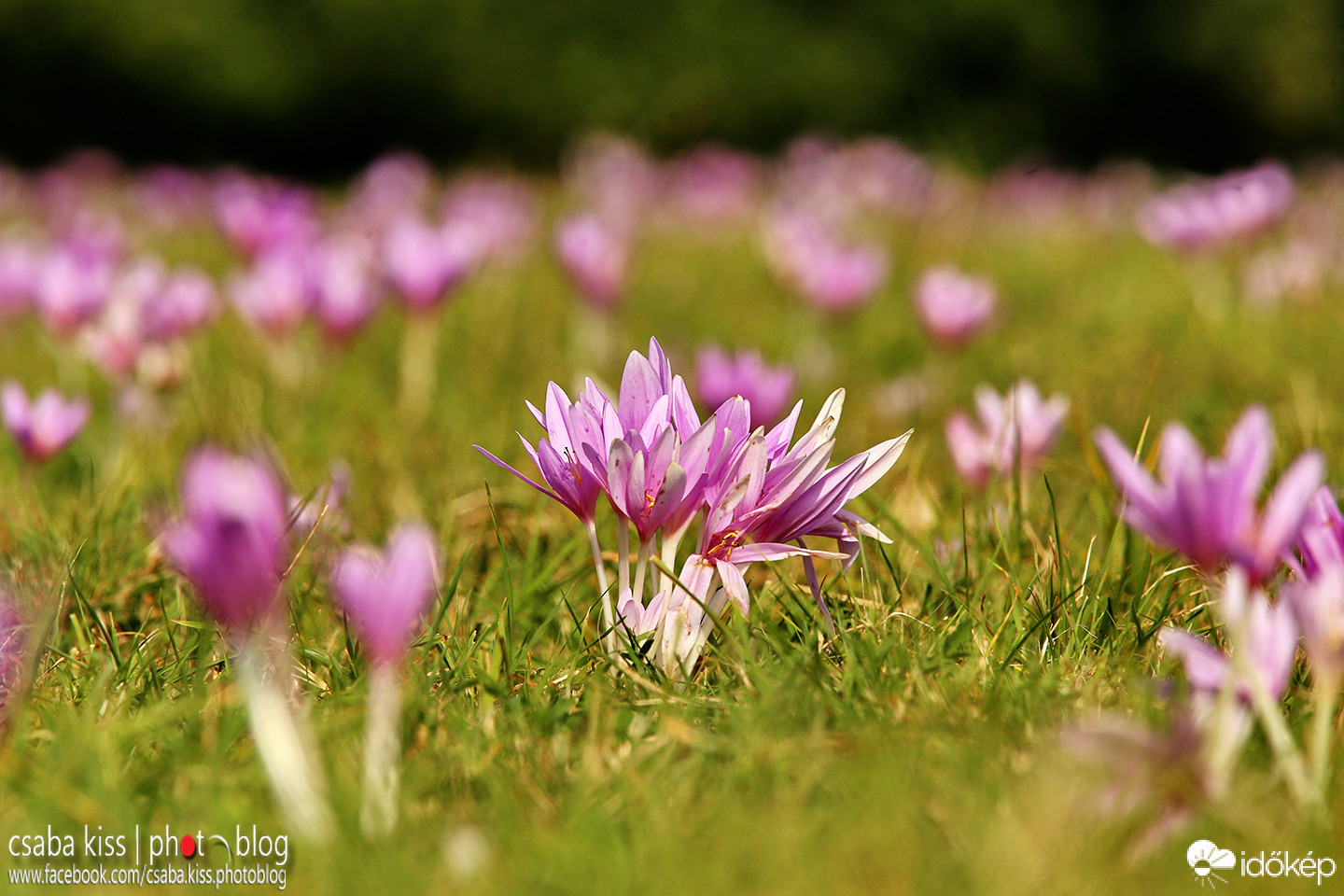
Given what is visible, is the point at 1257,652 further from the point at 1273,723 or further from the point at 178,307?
the point at 178,307

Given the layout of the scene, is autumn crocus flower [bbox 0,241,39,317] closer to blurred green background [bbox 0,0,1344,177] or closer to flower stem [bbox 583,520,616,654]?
flower stem [bbox 583,520,616,654]

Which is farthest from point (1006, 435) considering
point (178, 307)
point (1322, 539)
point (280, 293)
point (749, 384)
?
point (178, 307)

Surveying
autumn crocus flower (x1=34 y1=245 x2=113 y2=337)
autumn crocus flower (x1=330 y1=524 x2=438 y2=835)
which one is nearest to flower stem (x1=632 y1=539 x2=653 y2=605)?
autumn crocus flower (x1=330 y1=524 x2=438 y2=835)

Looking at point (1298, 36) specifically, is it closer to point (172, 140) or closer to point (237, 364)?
point (172, 140)

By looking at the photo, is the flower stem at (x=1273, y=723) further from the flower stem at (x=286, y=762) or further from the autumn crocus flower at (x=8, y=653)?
the autumn crocus flower at (x=8, y=653)

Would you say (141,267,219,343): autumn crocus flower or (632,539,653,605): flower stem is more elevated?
(141,267,219,343): autumn crocus flower
